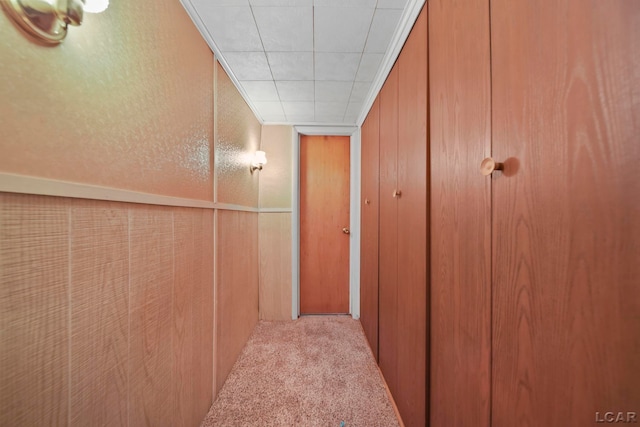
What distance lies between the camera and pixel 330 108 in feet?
7.46

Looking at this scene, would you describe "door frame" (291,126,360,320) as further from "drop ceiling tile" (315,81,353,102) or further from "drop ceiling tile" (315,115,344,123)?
"drop ceiling tile" (315,81,353,102)

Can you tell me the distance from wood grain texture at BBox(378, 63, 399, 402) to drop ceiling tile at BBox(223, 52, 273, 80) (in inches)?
34.3

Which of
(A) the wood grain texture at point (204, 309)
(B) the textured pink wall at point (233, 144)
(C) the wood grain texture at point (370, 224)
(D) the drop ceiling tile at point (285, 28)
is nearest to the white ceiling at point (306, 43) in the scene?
(D) the drop ceiling tile at point (285, 28)

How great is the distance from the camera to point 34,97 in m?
0.52

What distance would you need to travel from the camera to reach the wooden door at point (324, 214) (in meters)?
2.78

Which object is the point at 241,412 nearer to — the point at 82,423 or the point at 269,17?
the point at 82,423

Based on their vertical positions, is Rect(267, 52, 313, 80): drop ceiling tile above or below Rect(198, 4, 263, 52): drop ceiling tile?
above

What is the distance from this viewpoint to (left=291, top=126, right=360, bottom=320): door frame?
8.63 ft

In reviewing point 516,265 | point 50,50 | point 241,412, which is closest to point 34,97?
point 50,50

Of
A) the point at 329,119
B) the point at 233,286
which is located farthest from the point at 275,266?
the point at 329,119

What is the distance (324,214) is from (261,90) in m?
1.48

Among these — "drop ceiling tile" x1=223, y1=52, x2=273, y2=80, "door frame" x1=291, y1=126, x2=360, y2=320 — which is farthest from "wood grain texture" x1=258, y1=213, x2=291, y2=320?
"drop ceiling tile" x1=223, y1=52, x2=273, y2=80

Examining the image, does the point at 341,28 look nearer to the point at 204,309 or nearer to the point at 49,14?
the point at 49,14

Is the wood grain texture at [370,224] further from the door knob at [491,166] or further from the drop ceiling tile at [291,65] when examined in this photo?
the door knob at [491,166]
